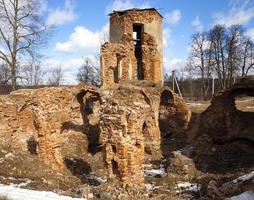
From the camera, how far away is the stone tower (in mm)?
23531

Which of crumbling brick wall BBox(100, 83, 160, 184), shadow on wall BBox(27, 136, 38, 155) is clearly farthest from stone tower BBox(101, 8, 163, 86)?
crumbling brick wall BBox(100, 83, 160, 184)

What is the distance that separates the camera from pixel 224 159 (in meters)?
15.0

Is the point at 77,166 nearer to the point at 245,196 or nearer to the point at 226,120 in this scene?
the point at 226,120

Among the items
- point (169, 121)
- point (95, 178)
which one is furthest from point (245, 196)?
point (169, 121)

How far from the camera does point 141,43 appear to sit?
79.7 ft

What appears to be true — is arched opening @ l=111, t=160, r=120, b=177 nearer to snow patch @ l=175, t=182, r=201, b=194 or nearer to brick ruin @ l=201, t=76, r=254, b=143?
snow patch @ l=175, t=182, r=201, b=194

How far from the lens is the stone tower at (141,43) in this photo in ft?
77.2

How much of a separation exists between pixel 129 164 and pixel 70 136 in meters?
7.97

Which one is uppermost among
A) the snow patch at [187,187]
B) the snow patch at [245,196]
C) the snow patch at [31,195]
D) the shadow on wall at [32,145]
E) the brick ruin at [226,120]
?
the brick ruin at [226,120]

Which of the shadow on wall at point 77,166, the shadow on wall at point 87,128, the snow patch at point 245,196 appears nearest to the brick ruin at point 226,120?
the shadow on wall at point 87,128

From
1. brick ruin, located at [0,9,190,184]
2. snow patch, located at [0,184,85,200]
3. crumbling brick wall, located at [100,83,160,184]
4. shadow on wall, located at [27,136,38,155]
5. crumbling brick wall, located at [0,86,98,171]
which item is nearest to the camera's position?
snow patch, located at [0,184,85,200]

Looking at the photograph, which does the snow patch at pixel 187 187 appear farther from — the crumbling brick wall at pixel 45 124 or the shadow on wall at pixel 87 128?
the shadow on wall at pixel 87 128

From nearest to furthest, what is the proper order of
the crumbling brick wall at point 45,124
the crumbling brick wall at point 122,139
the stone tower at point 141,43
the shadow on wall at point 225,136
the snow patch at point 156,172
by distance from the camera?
the crumbling brick wall at point 122,139
the crumbling brick wall at point 45,124
the snow patch at point 156,172
the shadow on wall at point 225,136
the stone tower at point 141,43

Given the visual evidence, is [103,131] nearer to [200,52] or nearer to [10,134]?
[10,134]
